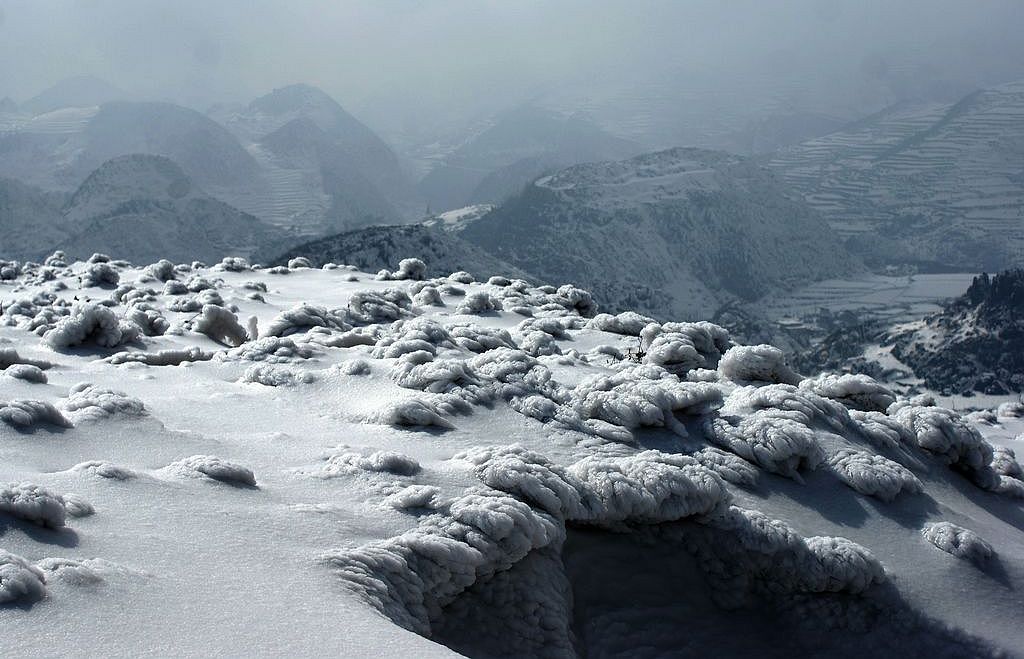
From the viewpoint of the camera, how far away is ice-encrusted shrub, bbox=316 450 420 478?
9047 mm

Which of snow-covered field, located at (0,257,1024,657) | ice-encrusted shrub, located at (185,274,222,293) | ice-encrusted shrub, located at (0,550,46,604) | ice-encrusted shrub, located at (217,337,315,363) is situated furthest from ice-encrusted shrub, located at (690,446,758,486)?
ice-encrusted shrub, located at (185,274,222,293)

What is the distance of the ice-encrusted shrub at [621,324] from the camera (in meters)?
23.9

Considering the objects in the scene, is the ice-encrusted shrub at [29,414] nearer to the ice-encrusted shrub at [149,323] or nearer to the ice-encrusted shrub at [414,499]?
the ice-encrusted shrub at [414,499]

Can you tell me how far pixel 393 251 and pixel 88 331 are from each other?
136861 millimetres

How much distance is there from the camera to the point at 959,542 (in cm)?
1001

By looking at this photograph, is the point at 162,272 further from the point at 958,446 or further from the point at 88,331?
the point at 958,446

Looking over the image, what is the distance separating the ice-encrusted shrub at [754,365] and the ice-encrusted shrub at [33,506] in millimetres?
12586

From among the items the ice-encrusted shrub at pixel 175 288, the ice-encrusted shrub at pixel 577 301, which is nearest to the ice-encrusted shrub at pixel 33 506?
the ice-encrusted shrub at pixel 577 301

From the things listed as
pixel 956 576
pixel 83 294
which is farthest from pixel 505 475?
pixel 83 294

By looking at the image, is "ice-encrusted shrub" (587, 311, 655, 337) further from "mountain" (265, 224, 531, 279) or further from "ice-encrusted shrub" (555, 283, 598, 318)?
"mountain" (265, 224, 531, 279)

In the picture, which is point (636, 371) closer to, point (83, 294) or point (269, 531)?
point (269, 531)

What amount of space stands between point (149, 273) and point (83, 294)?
16.0 ft

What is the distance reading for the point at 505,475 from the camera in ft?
29.4

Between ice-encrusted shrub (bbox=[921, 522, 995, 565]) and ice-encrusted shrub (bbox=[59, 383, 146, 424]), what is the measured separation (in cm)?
1104
